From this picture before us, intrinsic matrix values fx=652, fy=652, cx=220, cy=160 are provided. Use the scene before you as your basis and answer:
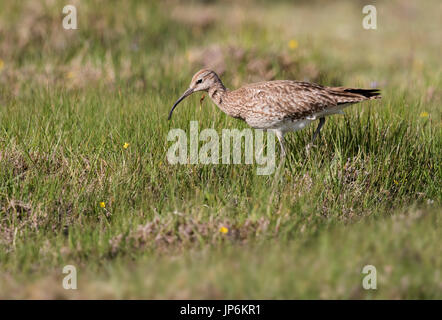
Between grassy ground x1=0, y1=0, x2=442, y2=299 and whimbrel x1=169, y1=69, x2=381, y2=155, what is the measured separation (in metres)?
0.30

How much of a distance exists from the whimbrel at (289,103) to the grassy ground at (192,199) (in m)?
0.30

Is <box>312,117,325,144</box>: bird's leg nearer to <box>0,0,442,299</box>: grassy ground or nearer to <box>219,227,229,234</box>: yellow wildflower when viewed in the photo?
<box>0,0,442,299</box>: grassy ground

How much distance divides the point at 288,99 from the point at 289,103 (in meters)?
0.06

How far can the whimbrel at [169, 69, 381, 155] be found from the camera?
21.7 feet

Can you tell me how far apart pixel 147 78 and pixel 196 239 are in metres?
4.83

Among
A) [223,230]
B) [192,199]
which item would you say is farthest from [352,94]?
[223,230]

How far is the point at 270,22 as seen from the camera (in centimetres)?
1409

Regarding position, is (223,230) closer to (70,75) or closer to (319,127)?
(319,127)

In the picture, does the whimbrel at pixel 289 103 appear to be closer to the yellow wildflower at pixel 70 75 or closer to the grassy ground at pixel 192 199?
the grassy ground at pixel 192 199

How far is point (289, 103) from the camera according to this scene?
662cm
